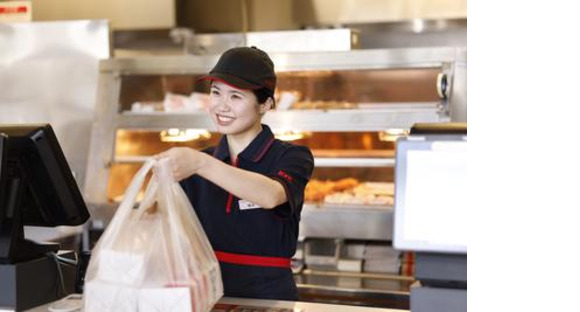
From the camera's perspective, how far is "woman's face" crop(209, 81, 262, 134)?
230cm

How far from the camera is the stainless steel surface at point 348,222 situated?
3789 millimetres

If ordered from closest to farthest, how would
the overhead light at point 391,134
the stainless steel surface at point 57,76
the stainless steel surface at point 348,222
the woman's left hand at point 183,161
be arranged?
the woman's left hand at point 183,161 → the stainless steel surface at point 348,222 → the overhead light at point 391,134 → the stainless steel surface at point 57,76

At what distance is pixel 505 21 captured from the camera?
1102mm

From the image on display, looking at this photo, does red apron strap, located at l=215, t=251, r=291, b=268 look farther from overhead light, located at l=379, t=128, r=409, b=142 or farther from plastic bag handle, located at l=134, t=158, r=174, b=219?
overhead light, located at l=379, t=128, r=409, b=142

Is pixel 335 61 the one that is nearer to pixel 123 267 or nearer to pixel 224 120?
pixel 224 120

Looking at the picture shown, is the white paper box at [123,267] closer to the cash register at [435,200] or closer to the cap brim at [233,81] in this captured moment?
the cash register at [435,200]

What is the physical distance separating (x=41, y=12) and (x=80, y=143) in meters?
1.32

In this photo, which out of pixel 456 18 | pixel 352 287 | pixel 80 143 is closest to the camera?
pixel 352 287

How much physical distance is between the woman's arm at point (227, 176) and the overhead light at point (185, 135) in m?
2.13

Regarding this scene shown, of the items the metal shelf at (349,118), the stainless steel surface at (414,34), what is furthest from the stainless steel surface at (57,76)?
the stainless steel surface at (414,34)

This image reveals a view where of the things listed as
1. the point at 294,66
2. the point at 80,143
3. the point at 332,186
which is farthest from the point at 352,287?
the point at 80,143

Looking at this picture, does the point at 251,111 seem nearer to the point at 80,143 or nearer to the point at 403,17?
the point at 80,143

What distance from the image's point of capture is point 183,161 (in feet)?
5.95

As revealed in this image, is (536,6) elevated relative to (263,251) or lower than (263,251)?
elevated
